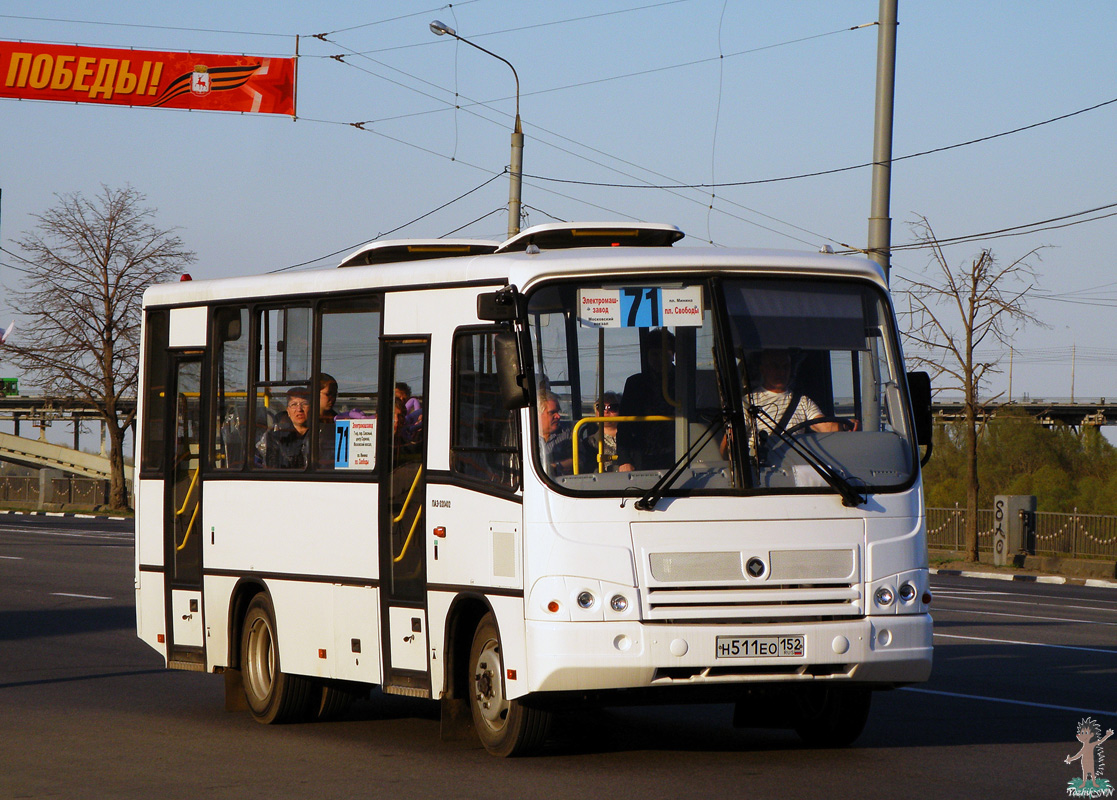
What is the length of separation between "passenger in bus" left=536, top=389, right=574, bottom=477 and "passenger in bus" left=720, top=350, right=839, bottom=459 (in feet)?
2.80

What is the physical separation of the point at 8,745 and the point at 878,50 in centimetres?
1221

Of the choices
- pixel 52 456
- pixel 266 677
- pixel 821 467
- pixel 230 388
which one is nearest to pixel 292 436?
pixel 230 388

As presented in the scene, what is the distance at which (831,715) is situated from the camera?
9.87 meters

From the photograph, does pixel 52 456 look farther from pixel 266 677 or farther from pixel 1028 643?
pixel 266 677

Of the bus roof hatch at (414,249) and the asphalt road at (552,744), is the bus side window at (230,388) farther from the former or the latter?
the asphalt road at (552,744)

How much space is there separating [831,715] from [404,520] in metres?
2.82

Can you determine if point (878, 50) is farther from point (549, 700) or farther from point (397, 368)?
point (549, 700)

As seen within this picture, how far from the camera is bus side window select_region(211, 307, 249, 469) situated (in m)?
11.8

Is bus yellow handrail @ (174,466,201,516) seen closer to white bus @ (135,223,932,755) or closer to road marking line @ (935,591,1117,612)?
white bus @ (135,223,932,755)

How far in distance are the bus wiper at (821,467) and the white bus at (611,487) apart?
0.04 feet

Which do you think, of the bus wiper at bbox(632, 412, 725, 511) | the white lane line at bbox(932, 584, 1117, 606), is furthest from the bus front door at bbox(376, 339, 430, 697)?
the white lane line at bbox(932, 584, 1117, 606)

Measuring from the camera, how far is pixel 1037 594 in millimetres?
27891

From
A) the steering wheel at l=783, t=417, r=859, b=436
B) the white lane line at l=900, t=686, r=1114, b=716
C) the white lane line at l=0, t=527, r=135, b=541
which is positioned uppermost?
the steering wheel at l=783, t=417, r=859, b=436

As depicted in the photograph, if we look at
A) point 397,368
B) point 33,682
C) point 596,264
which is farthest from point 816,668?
point 33,682
